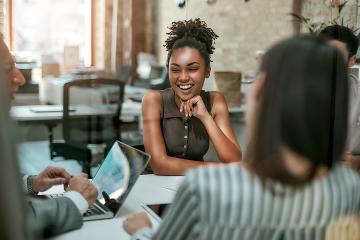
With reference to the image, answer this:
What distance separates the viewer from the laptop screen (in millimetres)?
1482

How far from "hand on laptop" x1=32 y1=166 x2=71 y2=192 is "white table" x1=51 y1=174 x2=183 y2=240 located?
0.24 meters

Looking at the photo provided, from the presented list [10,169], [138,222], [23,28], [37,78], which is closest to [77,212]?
[138,222]

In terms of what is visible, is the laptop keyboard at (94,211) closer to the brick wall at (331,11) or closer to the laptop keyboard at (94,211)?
the laptop keyboard at (94,211)

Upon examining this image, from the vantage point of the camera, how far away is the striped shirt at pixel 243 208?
873 millimetres

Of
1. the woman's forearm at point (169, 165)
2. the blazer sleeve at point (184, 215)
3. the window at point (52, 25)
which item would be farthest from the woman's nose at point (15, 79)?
the window at point (52, 25)

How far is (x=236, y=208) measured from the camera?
882 millimetres

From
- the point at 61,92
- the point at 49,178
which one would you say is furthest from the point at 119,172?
the point at 61,92

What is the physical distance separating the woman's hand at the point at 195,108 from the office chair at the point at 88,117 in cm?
111

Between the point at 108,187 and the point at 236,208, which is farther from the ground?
the point at 236,208

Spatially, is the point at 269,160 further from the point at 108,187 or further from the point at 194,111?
the point at 194,111

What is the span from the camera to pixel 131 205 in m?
1.58

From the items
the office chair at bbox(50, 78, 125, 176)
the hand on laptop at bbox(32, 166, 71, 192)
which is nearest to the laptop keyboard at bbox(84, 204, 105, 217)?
the hand on laptop at bbox(32, 166, 71, 192)

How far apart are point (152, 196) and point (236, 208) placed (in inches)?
33.4

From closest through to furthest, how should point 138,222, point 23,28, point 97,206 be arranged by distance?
point 138,222 < point 97,206 < point 23,28
